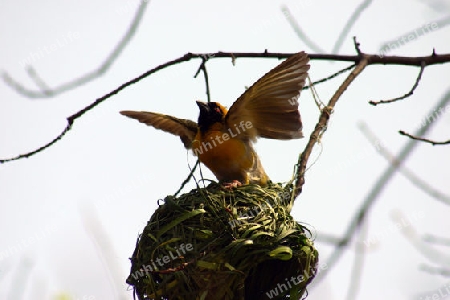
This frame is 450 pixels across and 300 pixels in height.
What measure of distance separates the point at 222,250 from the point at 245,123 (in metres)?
1.28

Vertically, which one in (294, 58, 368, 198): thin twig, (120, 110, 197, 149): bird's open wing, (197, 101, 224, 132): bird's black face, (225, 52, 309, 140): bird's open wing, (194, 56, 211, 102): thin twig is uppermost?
(120, 110, 197, 149): bird's open wing

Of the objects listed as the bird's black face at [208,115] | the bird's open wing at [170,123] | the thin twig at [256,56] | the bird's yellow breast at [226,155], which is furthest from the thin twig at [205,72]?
the bird's open wing at [170,123]

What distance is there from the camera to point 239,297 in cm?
319

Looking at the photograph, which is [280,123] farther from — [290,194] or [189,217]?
[189,217]

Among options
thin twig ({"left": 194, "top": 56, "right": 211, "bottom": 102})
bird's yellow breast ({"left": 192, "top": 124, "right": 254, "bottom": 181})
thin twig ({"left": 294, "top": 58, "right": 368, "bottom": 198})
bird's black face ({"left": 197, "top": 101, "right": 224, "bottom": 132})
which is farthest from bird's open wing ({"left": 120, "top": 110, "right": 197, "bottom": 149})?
thin twig ({"left": 294, "top": 58, "right": 368, "bottom": 198})

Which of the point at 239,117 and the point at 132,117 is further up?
the point at 132,117

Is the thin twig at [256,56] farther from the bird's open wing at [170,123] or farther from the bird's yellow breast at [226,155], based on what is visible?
the bird's open wing at [170,123]

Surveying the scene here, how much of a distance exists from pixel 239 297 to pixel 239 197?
0.53 meters

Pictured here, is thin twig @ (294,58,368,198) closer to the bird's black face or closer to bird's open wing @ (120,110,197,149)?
the bird's black face

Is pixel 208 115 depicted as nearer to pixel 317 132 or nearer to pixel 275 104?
pixel 275 104

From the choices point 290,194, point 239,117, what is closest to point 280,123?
point 239,117

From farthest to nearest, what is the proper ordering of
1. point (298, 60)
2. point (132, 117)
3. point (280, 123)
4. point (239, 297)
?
point (132, 117)
point (280, 123)
point (298, 60)
point (239, 297)

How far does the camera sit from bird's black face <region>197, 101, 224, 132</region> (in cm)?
450

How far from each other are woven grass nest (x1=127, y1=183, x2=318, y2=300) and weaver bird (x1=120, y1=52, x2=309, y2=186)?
0.40 meters
